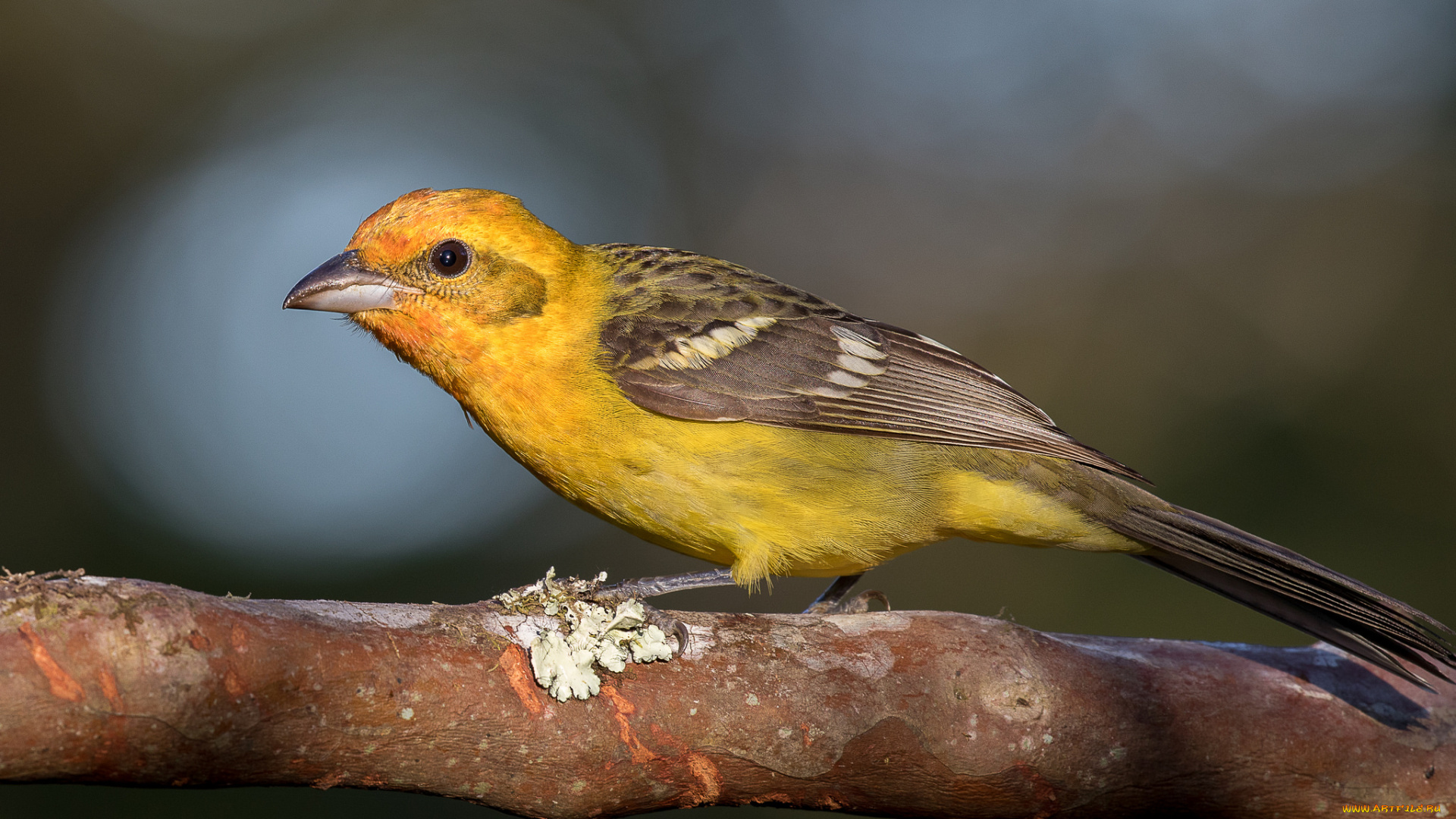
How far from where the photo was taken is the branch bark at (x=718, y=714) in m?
2.24

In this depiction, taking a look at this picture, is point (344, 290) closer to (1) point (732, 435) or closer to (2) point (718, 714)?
(1) point (732, 435)

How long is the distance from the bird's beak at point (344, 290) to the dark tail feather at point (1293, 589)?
3.15 meters

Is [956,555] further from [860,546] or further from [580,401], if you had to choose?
[580,401]

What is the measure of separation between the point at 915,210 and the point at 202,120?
7.88m

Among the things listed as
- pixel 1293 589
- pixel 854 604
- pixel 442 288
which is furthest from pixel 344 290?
pixel 1293 589

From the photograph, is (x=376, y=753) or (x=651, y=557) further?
(x=651, y=557)

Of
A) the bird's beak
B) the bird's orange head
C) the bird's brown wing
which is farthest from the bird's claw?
the bird's beak

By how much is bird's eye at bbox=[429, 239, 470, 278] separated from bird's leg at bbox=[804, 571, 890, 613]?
2.02 metres

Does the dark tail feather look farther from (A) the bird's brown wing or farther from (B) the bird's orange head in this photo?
(B) the bird's orange head

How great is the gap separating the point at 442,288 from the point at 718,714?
82.7 inches

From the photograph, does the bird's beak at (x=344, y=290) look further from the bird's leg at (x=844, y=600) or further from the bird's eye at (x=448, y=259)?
the bird's leg at (x=844, y=600)

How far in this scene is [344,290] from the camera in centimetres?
397

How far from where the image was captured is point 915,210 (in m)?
11.3

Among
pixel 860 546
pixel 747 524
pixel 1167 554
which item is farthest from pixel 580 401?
pixel 1167 554
